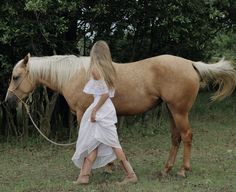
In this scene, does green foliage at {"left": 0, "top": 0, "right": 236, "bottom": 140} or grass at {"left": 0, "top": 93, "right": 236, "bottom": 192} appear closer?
grass at {"left": 0, "top": 93, "right": 236, "bottom": 192}

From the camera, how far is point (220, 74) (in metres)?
6.88

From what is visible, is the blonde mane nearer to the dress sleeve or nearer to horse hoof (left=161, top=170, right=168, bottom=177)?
the dress sleeve

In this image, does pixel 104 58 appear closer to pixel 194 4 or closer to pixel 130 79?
pixel 130 79

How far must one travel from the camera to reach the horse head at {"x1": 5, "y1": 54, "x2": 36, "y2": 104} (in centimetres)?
697

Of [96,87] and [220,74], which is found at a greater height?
[220,74]

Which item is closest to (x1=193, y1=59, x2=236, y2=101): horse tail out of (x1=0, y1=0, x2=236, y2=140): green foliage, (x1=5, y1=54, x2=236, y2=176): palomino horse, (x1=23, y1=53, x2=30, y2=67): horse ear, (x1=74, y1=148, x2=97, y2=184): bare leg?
(x1=5, y1=54, x2=236, y2=176): palomino horse

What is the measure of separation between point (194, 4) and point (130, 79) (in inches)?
147

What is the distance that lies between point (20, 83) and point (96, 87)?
150cm

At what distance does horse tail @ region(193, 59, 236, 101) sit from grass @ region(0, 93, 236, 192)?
1187 mm

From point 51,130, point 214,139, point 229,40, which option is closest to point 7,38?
point 51,130

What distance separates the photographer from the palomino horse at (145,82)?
6.57m

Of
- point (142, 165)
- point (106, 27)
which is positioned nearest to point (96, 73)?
point (142, 165)

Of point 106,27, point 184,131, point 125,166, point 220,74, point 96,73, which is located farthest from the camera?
point 106,27

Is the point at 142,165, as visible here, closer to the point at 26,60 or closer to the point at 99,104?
the point at 99,104
